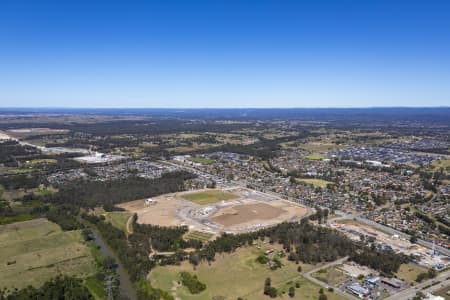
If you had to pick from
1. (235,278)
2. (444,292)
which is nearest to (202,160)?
(235,278)

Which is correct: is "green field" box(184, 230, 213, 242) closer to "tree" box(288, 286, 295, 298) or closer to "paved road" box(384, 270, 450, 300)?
"tree" box(288, 286, 295, 298)

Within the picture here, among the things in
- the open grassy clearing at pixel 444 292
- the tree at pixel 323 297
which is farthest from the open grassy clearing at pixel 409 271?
the tree at pixel 323 297

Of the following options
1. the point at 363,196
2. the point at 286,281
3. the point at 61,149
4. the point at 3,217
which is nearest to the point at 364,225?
Result: the point at 363,196

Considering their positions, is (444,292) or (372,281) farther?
(372,281)

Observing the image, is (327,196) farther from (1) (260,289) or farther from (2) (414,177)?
(1) (260,289)

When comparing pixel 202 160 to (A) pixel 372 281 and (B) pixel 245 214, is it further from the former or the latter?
(A) pixel 372 281

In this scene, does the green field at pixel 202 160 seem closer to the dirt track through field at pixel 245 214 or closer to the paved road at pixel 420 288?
the dirt track through field at pixel 245 214
